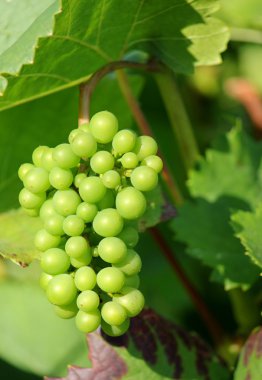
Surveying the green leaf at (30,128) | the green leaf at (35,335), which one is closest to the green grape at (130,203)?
the green leaf at (30,128)

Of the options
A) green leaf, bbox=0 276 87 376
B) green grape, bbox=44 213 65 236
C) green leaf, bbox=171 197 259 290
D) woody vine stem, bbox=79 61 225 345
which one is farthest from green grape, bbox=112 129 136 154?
green leaf, bbox=0 276 87 376

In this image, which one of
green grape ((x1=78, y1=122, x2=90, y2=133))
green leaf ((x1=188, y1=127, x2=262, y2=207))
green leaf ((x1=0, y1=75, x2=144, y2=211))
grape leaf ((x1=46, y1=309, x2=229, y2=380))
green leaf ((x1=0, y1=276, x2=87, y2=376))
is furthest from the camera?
green leaf ((x1=0, y1=276, x2=87, y2=376))

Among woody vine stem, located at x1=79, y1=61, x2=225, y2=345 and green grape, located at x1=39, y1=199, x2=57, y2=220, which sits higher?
green grape, located at x1=39, y1=199, x2=57, y2=220

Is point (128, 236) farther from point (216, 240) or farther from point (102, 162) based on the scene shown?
point (216, 240)

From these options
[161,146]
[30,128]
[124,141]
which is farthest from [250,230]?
[161,146]

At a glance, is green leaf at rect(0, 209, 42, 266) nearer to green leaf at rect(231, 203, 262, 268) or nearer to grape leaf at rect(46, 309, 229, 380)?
grape leaf at rect(46, 309, 229, 380)

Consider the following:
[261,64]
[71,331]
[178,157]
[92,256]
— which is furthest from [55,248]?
[261,64]

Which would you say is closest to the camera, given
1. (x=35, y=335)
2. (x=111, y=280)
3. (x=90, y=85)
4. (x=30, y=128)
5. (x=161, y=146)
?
(x=111, y=280)
